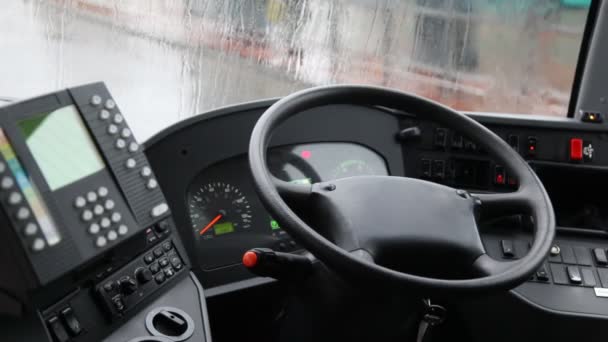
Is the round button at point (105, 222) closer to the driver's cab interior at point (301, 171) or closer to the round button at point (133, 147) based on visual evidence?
the driver's cab interior at point (301, 171)

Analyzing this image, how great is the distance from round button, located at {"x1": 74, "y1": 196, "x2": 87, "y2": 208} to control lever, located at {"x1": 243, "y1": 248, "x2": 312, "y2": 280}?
287mm

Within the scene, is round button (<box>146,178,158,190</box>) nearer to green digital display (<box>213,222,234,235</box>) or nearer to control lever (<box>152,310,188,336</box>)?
control lever (<box>152,310,188,336</box>)

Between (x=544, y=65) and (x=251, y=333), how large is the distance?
117 cm

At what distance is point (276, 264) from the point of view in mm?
1217

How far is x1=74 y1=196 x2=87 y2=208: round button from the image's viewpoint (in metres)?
1.13

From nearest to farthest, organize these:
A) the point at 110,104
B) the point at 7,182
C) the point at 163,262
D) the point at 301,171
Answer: the point at 7,182 → the point at 110,104 → the point at 163,262 → the point at 301,171

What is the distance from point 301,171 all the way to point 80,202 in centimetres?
73

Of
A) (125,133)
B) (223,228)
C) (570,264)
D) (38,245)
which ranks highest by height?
(125,133)

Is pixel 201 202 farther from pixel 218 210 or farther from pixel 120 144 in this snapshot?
pixel 120 144

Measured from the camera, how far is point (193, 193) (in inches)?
63.7

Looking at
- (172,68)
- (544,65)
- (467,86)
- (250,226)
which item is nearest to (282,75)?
(172,68)

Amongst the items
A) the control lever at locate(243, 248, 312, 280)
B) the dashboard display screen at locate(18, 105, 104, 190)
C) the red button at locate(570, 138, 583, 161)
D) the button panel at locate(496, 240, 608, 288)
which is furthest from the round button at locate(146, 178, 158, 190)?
the red button at locate(570, 138, 583, 161)

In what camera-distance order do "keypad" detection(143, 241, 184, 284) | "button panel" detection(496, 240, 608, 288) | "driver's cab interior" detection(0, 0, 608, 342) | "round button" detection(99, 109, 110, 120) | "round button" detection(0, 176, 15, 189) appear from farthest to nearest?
1. "button panel" detection(496, 240, 608, 288)
2. "keypad" detection(143, 241, 184, 284)
3. "round button" detection(99, 109, 110, 120)
4. "driver's cab interior" detection(0, 0, 608, 342)
5. "round button" detection(0, 176, 15, 189)

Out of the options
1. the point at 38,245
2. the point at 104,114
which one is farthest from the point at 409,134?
the point at 38,245
